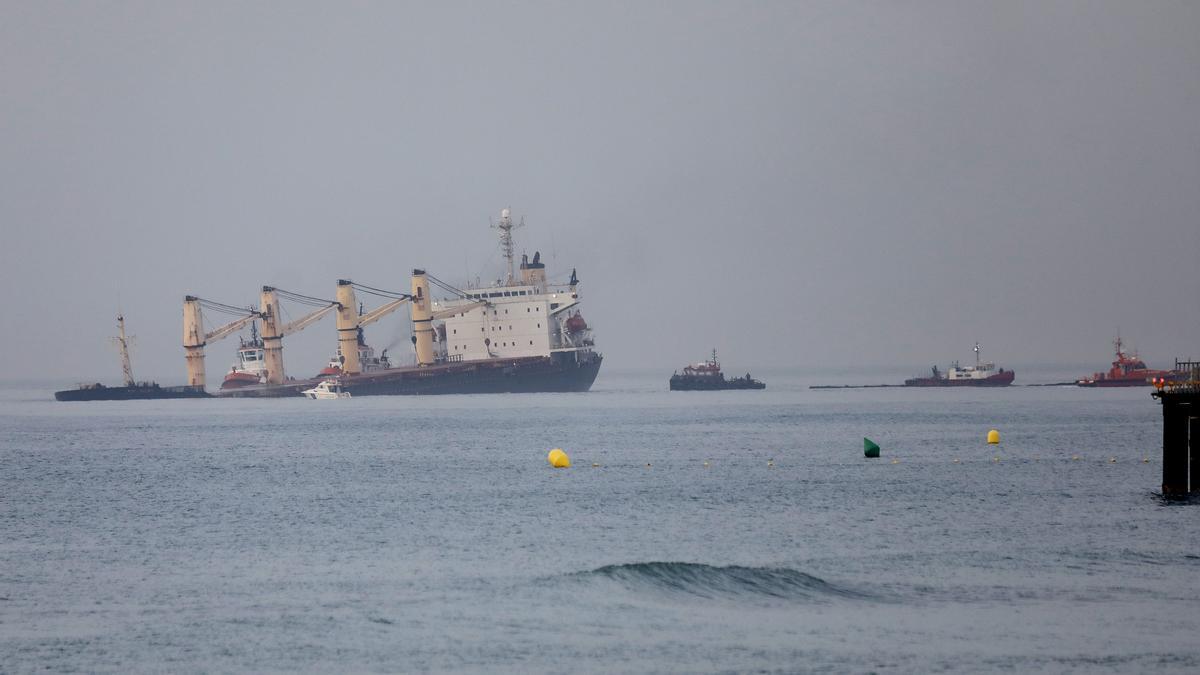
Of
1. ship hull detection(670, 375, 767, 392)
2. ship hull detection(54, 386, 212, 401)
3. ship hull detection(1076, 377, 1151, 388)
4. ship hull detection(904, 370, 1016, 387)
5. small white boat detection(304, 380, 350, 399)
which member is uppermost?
ship hull detection(54, 386, 212, 401)

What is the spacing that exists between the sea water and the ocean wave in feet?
0.32

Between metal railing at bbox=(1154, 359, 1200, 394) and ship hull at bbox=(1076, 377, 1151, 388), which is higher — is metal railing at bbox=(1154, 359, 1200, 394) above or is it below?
above

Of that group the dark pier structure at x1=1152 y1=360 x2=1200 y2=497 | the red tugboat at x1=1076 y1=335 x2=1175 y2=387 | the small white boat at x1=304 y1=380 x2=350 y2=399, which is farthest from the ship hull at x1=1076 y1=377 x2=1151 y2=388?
the dark pier structure at x1=1152 y1=360 x2=1200 y2=497

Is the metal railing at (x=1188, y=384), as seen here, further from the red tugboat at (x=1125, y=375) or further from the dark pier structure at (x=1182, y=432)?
the red tugboat at (x=1125, y=375)

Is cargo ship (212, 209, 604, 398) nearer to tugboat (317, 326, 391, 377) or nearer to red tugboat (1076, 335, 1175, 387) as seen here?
tugboat (317, 326, 391, 377)

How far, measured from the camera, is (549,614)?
1000 inches

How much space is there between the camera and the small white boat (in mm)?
150375

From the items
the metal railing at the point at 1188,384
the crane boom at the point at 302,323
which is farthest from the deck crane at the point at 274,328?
the metal railing at the point at 1188,384

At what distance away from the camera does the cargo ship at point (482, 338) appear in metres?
142

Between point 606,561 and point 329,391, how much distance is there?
408 feet

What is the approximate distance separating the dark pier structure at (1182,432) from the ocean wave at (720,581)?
1459 cm

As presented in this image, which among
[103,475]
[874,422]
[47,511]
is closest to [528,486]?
[47,511]

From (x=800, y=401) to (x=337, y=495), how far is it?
86.6m

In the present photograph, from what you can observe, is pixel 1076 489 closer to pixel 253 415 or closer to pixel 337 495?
pixel 337 495
